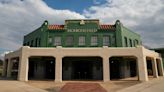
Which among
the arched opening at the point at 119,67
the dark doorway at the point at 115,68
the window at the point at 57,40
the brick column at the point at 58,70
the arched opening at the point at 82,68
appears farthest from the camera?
the dark doorway at the point at 115,68

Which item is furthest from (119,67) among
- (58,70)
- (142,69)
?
(58,70)

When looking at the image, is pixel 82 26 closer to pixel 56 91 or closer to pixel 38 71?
pixel 38 71

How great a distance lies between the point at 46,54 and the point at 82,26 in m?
8.10

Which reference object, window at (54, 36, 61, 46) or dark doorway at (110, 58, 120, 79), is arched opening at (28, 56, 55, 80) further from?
dark doorway at (110, 58, 120, 79)

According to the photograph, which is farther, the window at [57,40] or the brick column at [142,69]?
the window at [57,40]

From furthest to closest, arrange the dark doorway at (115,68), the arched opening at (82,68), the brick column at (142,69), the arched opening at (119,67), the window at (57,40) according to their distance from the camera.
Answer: the dark doorway at (115,68) < the window at (57,40) < the arched opening at (119,67) < the arched opening at (82,68) < the brick column at (142,69)

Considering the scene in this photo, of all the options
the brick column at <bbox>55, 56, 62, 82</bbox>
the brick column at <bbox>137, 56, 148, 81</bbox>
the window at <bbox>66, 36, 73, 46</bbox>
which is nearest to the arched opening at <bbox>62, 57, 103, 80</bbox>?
the window at <bbox>66, 36, 73, 46</bbox>

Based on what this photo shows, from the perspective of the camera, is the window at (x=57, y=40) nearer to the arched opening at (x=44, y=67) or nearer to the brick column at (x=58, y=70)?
the arched opening at (x=44, y=67)

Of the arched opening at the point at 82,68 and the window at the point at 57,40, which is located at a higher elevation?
the window at the point at 57,40

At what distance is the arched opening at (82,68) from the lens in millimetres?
30473

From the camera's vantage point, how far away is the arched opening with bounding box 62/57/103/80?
100.0 feet

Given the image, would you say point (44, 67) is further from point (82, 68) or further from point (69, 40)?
point (82, 68)

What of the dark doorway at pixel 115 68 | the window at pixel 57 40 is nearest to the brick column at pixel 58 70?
the window at pixel 57 40

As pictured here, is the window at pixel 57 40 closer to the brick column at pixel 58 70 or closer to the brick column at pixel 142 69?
the brick column at pixel 58 70
